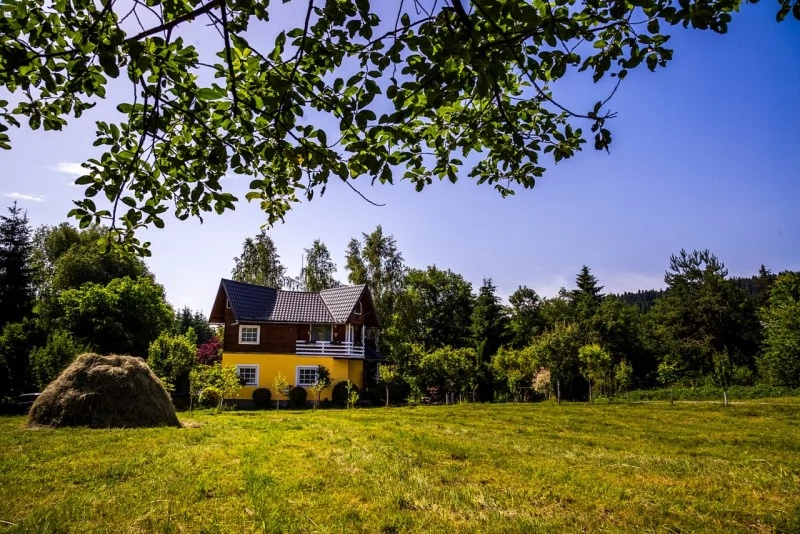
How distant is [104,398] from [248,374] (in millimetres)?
17242

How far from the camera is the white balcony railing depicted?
96.5ft

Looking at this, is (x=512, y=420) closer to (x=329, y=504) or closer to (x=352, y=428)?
(x=352, y=428)

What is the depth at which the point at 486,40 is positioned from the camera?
2.81 m

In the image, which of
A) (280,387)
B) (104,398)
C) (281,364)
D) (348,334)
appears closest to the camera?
(104,398)

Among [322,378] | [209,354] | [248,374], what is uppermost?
[209,354]

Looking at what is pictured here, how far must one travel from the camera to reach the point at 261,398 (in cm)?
2708

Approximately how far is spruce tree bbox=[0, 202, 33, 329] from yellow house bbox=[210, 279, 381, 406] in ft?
32.2

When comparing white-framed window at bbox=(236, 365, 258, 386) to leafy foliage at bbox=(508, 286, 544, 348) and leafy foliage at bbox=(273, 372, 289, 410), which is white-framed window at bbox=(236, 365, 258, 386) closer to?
leafy foliage at bbox=(273, 372, 289, 410)

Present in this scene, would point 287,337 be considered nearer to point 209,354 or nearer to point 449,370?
point 449,370

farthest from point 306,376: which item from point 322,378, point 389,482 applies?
point 389,482

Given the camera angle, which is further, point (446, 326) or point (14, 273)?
point (446, 326)

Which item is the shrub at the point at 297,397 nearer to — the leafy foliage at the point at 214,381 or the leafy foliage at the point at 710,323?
the leafy foliage at the point at 214,381

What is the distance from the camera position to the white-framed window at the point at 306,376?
28984 millimetres

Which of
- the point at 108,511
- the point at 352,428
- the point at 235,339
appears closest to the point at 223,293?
the point at 235,339
